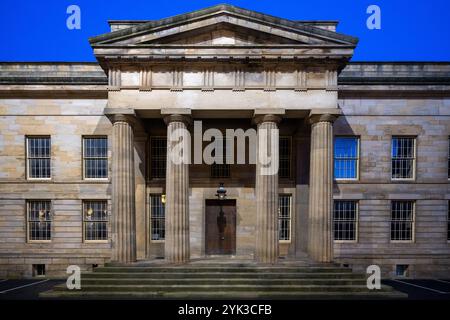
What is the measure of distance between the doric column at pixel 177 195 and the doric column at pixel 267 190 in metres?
3.52

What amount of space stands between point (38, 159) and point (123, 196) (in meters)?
7.77

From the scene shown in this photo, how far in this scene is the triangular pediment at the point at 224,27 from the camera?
14.2 m

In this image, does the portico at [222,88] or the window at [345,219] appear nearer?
the portico at [222,88]

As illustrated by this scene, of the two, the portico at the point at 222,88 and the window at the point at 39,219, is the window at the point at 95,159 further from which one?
the portico at the point at 222,88

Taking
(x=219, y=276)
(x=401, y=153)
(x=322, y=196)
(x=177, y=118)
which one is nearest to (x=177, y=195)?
(x=177, y=118)

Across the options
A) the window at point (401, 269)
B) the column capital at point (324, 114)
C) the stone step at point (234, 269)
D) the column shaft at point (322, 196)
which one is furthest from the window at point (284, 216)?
the window at point (401, 269)

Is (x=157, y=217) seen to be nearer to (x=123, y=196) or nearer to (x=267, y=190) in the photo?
(x=123, y=196)

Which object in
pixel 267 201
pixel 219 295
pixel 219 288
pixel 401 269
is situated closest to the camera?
pixel 219 295

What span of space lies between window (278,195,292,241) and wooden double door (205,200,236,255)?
2805 mm

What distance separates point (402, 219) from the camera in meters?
18.4

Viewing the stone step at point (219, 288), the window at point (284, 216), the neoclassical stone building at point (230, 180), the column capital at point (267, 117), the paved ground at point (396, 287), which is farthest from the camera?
the window at point (284, 216)

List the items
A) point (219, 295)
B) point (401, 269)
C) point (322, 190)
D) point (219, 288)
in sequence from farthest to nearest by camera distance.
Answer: point (401, 269)
point (322, 190)
point (219, 288)
point (219, 295)

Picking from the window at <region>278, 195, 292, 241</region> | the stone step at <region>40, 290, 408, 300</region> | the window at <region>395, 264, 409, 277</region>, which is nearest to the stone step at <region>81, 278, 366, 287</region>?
the stone step at <region>40, 290, 408, 300</region>

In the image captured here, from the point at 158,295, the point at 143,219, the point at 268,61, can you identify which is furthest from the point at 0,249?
the point at 268,61
